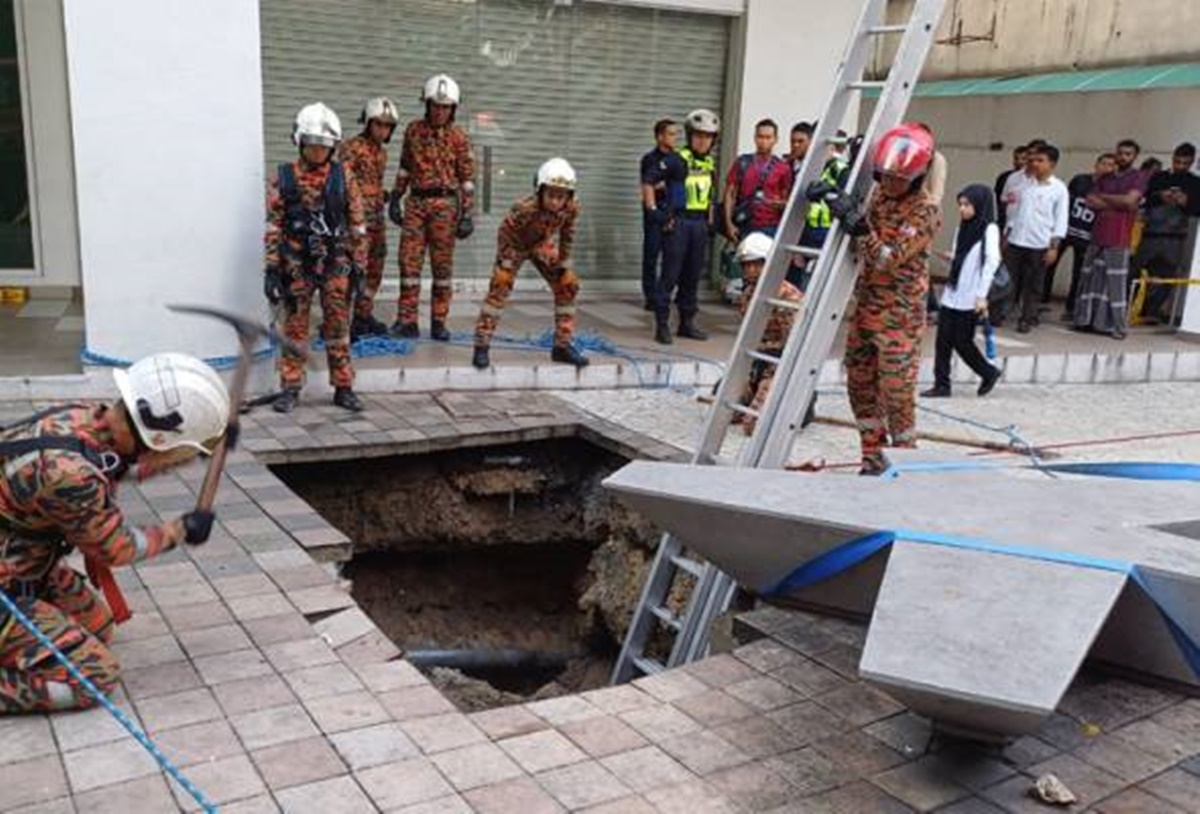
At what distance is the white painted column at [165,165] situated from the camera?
593 centimetres

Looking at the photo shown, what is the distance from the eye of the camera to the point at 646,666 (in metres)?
4.86

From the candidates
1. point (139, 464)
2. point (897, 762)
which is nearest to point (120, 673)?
point (139, 464)

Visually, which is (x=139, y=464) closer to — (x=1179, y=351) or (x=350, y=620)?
(x=350, y=620)

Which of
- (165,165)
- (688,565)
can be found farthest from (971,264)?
(165,165)

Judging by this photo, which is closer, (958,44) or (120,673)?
(120,673)

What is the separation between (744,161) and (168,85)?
4694 mm

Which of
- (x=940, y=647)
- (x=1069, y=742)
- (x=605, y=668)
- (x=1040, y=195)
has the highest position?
(x=1040, y=195)

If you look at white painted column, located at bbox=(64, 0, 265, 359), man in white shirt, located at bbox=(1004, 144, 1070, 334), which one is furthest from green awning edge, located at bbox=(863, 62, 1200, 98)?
white painted column, located at bbox=(64, 0, 265, 359)

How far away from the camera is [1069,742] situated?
349cm

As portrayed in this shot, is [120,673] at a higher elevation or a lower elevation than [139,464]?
lower

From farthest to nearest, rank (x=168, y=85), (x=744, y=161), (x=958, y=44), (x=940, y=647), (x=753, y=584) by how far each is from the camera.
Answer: (x=958, y=44)
(x=744, y=161)
(x=168, y=85)
(x=753, y=584)
(x=940, y=647)

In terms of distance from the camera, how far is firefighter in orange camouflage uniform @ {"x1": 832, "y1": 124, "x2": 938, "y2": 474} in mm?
4922

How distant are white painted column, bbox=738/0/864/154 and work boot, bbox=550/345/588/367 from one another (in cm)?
363

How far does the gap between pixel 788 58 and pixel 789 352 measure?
6178 millimetres
